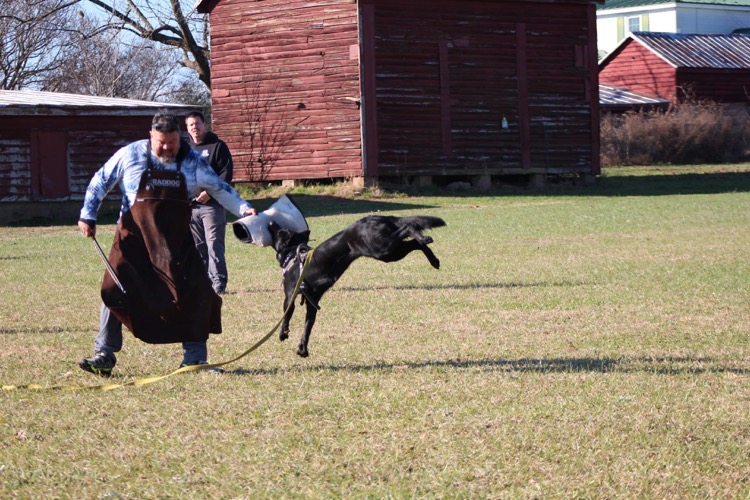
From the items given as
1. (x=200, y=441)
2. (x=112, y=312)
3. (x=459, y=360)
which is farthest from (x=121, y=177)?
(x=459, y=360)

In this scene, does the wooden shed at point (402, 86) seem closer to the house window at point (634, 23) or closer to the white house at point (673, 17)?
the white house at point (673, 17)

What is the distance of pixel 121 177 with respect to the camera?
22.4 feet

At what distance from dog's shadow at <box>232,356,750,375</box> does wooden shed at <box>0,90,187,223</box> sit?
19.1m

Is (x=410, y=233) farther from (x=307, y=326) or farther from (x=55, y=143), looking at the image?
(x=55, y=143)

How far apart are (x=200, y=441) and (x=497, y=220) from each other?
54.8 feet

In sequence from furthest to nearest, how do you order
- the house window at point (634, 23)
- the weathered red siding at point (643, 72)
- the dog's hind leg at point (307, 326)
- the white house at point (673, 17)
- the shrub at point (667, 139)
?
1. the house window at point (634, 23)
2. the white house at point (673, 17)
3. the weathered red siding at point (643, 72)
4. the shrub at point (667, 139)
5. the dog's hind leg at point (307, 326)

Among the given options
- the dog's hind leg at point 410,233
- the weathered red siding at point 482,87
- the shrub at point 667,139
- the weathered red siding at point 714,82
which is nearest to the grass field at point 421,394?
the dog's hind leg at point 410,233

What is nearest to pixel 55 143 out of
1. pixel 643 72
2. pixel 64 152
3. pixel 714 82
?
pixel 64 152

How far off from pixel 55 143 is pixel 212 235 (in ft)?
53.3

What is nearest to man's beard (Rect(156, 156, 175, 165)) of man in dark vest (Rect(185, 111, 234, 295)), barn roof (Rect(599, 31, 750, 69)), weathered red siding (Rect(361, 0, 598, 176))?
man in dark vest (Rect(185, 111, 234, 295))

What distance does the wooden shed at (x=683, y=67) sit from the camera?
1843 inches

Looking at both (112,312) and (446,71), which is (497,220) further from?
(112,312)

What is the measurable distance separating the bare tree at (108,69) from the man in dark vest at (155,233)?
4581 centimetres

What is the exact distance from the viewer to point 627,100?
1825 inches
